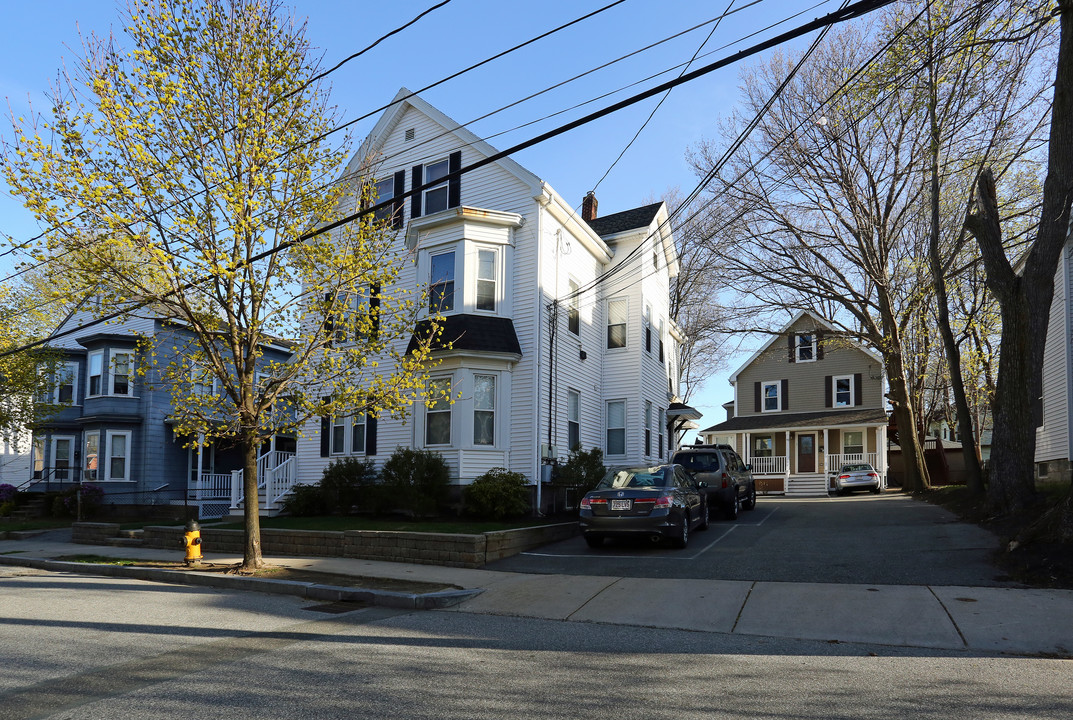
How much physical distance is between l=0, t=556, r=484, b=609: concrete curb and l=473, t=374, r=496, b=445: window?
7.67 meters

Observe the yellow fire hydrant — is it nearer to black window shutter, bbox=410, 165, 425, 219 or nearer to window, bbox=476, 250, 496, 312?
window, bbox=476, 250, 496, 312

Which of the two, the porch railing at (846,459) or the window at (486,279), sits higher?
the window at (486,279)

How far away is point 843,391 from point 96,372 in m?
32.9

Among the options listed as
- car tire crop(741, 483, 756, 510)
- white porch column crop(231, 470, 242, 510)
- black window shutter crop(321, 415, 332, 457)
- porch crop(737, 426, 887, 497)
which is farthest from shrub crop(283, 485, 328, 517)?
porch crop(737, 426, 887, 497)

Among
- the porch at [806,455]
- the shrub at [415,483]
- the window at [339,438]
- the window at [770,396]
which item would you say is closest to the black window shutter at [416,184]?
the window at [339,438]

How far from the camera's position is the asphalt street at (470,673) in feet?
17.4

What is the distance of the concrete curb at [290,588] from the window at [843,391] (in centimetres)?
3163

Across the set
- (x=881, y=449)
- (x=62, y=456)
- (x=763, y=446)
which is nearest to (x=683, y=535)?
(x=881, y=449)

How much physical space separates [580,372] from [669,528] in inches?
350

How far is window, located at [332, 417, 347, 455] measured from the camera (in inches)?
817

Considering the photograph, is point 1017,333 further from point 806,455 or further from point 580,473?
point 806,455

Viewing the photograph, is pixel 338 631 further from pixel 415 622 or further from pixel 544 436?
pixel 544 436

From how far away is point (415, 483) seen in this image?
1742cm

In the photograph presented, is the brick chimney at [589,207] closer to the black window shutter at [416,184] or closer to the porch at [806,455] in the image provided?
the black window shutter at [416,184]
